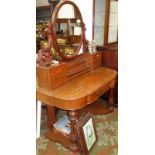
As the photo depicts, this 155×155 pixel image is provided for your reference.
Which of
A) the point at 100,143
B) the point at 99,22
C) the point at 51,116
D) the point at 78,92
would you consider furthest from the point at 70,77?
the point at 99,22

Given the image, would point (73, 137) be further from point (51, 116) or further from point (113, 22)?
point (113, 22)

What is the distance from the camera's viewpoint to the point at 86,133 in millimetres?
1745

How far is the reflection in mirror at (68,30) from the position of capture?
1902mm

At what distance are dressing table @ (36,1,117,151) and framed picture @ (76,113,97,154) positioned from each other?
0.08 meters

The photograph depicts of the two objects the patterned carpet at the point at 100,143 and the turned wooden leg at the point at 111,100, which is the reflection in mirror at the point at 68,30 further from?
the patterned carpet at the point at 100,143

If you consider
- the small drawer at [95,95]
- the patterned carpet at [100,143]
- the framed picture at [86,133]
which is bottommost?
the patterned carpet at [100,143]

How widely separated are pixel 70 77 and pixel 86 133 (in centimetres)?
57

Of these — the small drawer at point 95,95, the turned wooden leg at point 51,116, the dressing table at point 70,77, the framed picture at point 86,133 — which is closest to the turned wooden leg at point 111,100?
the dressing table at point 70,77

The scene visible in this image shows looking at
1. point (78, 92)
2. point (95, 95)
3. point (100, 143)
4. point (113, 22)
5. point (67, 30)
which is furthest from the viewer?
point (113, 22)

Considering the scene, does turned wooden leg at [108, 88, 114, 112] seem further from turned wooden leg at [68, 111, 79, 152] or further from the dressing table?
turned wooden leg at [68, 111, 79, 152]

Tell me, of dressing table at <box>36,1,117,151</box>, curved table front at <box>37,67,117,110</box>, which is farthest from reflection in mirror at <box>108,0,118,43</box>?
curved table front at <box>37,67,117,110</box>
